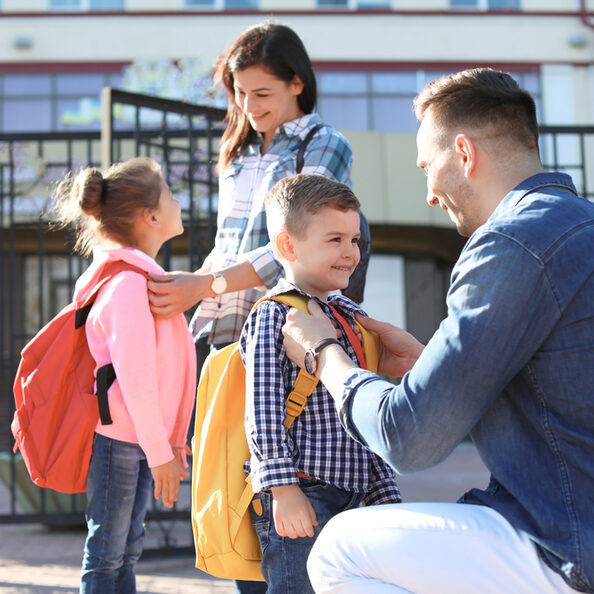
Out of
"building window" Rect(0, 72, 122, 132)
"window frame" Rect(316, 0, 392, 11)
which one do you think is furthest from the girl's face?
"window frame" Rect(316, 0, 392, 11)

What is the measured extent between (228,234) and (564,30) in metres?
17.9

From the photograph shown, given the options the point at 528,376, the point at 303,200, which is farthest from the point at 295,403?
the point at 528,376

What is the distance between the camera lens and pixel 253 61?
271 centimetres

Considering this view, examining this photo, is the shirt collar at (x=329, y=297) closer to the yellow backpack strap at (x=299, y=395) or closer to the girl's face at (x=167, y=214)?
the yellow backpack strap at (x=299, y=395)

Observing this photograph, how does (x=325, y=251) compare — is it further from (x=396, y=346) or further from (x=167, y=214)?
(x=167, y=214)

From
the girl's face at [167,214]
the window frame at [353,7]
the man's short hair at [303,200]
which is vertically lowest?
the man's short hair at [303,200]

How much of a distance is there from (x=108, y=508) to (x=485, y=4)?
1843 centimetres

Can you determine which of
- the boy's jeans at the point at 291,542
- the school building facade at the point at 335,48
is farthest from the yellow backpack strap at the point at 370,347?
the school building facade at the point at 335,48

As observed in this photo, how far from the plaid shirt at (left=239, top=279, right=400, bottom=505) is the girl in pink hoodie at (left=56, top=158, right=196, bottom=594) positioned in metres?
0.55

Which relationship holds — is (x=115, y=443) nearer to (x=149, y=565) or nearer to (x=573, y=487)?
(x=573, y=487)

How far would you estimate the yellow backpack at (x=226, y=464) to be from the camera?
6.81 ft

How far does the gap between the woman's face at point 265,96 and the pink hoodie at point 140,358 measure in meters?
0.61

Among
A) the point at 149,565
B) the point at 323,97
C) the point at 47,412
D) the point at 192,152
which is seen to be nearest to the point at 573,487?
the point at 47,412

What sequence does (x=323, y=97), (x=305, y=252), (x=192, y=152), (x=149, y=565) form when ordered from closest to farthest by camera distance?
(x=305, y=252)
(x=149, y=565)
(x=192, y=152)
(x=323, y=97)
